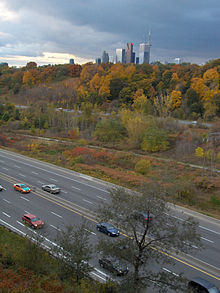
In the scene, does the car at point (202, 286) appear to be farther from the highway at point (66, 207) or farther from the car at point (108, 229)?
the car at point (108, 229)

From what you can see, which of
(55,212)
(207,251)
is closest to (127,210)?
(207,251)

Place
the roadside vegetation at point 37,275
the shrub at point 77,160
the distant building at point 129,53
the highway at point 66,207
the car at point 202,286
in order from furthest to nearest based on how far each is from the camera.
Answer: the distant building at point 129,53 < the shrub at point 77,160 < the highway at point 66,207 < the car at point 202,286 < the roadside vegetation at point 37,275

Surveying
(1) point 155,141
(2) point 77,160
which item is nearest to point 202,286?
(2) point 77,160

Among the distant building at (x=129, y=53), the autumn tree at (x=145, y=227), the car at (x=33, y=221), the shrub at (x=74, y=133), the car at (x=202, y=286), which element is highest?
the distant building at (x=129, y=53)

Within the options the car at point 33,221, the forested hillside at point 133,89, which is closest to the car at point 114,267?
the car at point 33,221

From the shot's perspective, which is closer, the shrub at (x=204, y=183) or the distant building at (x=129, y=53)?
the shrub at (x=204, y=183)

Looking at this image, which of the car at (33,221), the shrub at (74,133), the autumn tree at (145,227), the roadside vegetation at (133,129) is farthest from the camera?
the shrub at (74,133)

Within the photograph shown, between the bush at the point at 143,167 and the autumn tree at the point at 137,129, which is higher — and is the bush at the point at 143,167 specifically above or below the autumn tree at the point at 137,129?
below
